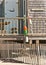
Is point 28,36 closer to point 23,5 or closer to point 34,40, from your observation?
point 34,40

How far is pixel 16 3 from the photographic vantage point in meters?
17.9

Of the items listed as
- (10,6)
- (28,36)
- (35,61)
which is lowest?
(35,61)

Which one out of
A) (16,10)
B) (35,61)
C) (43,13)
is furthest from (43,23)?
(35,61)

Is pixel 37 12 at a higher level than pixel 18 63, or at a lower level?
higher

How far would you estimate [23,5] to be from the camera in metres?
17.2

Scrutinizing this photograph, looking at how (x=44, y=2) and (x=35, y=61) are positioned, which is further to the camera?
(x=44, y=2)

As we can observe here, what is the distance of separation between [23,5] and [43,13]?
1.36 m

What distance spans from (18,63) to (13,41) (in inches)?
72.7

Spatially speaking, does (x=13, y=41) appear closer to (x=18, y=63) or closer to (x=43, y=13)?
(x=18, y=63)

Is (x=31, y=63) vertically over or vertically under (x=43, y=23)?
under

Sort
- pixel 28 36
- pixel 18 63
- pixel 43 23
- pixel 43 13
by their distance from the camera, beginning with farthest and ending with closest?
pixel 43 13
pixel 43 23
pixel 28 36
pixel 18 63

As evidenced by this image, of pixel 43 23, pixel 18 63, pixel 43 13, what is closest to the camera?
pixel 18 63

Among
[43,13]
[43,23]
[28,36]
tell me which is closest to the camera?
[28,36]

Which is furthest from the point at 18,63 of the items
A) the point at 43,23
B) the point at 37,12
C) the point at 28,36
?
the point at 37,12
